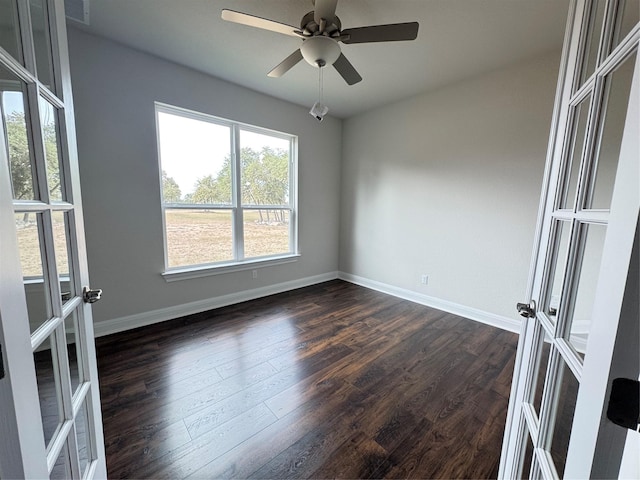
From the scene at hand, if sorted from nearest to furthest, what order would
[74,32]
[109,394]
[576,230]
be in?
A: [576,230] < [109,394] < [74,32]

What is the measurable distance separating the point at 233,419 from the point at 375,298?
2467 mm

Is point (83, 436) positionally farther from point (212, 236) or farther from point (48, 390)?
point (212, 236)

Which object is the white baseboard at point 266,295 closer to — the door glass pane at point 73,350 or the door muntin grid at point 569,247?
the door glass pane at point 73,350

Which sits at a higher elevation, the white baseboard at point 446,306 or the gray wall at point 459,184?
the gray wall at point 459,184

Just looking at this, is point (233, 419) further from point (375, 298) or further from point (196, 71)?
point (196, 71)

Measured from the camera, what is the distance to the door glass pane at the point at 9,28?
24.9 inches

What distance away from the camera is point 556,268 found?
0.89m

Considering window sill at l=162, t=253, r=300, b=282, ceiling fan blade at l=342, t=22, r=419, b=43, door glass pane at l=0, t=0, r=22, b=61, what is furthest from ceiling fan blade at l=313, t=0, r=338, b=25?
window sill at l=162, t=253, r=300, b=282

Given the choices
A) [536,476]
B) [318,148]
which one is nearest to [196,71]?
[318,148]

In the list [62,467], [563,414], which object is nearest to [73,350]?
[62,467]

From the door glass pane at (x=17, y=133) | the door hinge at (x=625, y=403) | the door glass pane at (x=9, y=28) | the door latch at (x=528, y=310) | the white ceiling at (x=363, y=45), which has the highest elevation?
the white ceiling at (x=363, y=45)

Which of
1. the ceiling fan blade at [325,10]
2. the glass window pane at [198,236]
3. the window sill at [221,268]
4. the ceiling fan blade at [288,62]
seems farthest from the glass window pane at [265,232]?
the ceiling fan blade at [325,10]

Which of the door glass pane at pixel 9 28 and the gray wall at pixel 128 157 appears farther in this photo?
the gray wall at pixel 128 157

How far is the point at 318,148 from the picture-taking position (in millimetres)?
4035
